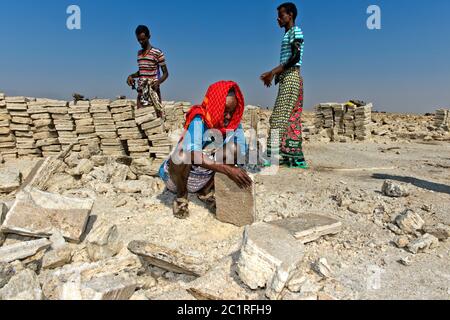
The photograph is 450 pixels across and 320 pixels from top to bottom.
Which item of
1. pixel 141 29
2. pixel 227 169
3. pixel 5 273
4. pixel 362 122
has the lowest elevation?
pixel 5 273

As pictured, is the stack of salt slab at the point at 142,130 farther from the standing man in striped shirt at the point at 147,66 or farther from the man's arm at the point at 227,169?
the man's arm at the point at 227,169

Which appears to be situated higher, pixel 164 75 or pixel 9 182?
pixel 164 75

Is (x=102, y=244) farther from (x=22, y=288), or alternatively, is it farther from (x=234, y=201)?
(x=234, y=201)

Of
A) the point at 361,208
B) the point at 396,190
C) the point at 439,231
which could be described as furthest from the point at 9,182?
the point at 439,231

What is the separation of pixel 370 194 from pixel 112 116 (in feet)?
14.5

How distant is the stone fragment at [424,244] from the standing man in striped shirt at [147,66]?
466cm

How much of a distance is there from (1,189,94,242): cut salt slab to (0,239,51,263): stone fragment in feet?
0.63

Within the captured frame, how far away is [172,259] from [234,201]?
39.9 inches

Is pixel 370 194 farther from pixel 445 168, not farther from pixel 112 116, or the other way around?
pixel 112 116

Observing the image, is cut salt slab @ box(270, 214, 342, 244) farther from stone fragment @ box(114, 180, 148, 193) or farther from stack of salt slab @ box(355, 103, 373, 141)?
stack of salt slab @ box(355, 103, 373, 141)

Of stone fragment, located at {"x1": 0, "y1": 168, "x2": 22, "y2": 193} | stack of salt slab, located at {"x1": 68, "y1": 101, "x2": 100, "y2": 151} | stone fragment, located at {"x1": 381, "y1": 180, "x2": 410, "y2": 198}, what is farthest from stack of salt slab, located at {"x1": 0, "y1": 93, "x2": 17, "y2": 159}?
stone fragment, located at {"x1": 381, "y1": 180, "x2": 410, "y2": 198}

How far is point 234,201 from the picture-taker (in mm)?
3389

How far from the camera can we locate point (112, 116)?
617cm
